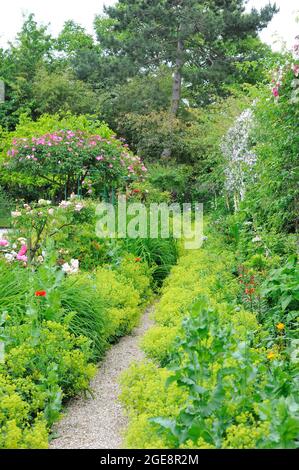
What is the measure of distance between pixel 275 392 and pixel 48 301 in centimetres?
208

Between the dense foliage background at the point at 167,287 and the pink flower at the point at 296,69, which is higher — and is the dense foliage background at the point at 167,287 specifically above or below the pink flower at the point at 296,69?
below

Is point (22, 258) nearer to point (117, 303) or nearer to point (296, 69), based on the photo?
point (117, 303)

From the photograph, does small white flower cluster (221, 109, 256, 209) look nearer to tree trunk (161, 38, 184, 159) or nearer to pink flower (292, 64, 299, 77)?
pink flower (292, 64, 299, 77)

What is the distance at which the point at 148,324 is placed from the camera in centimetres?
582

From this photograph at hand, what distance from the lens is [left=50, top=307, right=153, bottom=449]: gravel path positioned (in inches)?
129

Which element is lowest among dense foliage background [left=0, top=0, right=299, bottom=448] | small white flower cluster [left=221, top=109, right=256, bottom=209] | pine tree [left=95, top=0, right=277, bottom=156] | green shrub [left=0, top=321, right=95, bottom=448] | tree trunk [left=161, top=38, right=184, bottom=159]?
green shrub [left=0, top=321, right=95, bottom=448]

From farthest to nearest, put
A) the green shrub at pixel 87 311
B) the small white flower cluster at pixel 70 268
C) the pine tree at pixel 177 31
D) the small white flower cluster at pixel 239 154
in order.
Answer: the pine tree at pixel 177 31
the small white flower cluster at pixel 239 154
the small white flower cluster at pixel 70 268
the green shrub at pixel 87 311

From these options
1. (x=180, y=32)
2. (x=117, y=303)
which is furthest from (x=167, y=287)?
(x=180, y=32)

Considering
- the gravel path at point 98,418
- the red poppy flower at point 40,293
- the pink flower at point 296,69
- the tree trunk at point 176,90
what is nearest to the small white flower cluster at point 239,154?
the pink flower at point 296,69

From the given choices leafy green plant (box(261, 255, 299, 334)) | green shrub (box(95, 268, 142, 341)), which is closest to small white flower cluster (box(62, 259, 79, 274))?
green shrub (box(95, 268, 142, 341))

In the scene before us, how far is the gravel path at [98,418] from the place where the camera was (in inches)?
129

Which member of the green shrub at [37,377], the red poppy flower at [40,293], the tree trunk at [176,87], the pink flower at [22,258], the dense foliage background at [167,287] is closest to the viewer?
the dense foliage background at [167,287]

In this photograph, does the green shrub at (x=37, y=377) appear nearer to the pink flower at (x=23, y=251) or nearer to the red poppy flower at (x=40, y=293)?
the red poppy flower at (x=40, y=293)
